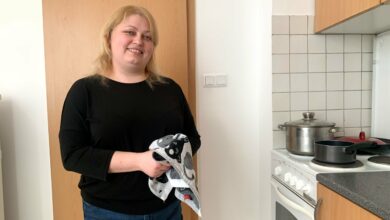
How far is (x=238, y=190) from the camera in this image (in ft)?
5.42

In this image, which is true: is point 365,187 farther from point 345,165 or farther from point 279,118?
point 279,118

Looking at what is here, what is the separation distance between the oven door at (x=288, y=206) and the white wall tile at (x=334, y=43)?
2.40ft

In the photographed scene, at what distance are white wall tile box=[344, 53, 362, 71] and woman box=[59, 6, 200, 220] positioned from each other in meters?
1.02

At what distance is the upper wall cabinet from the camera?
1.18m

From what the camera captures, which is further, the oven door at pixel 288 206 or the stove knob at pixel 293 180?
the stove knob at pixel 293 180

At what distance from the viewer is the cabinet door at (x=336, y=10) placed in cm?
119

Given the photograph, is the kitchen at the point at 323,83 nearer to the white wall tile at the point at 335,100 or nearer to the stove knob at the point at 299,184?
the white wall tile at the point at 335,100

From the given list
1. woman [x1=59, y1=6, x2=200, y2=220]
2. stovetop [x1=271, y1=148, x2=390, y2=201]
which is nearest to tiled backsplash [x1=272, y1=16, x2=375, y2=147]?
stovetop [x1=271, y1=148, x2=390, y2=201]

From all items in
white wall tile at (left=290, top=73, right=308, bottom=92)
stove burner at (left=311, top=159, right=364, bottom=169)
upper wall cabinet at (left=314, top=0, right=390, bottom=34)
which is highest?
upper wall cabinet at (left=314, top=0, right=390, bottom=34)

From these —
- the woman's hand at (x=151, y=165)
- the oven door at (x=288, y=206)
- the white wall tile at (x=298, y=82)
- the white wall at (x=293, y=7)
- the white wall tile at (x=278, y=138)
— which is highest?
the white wall at (x=293, y=7)

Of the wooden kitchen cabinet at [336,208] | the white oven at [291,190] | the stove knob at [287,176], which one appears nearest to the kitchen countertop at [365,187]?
the wooden kitchen cabinet at [336,208]

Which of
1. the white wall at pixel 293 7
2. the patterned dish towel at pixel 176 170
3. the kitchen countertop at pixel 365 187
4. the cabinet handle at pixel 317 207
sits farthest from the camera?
the white wall at pixel 293 7

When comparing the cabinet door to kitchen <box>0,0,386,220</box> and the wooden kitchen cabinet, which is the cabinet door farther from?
the wooden kitchen cabinet

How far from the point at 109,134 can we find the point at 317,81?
112 centimetres
